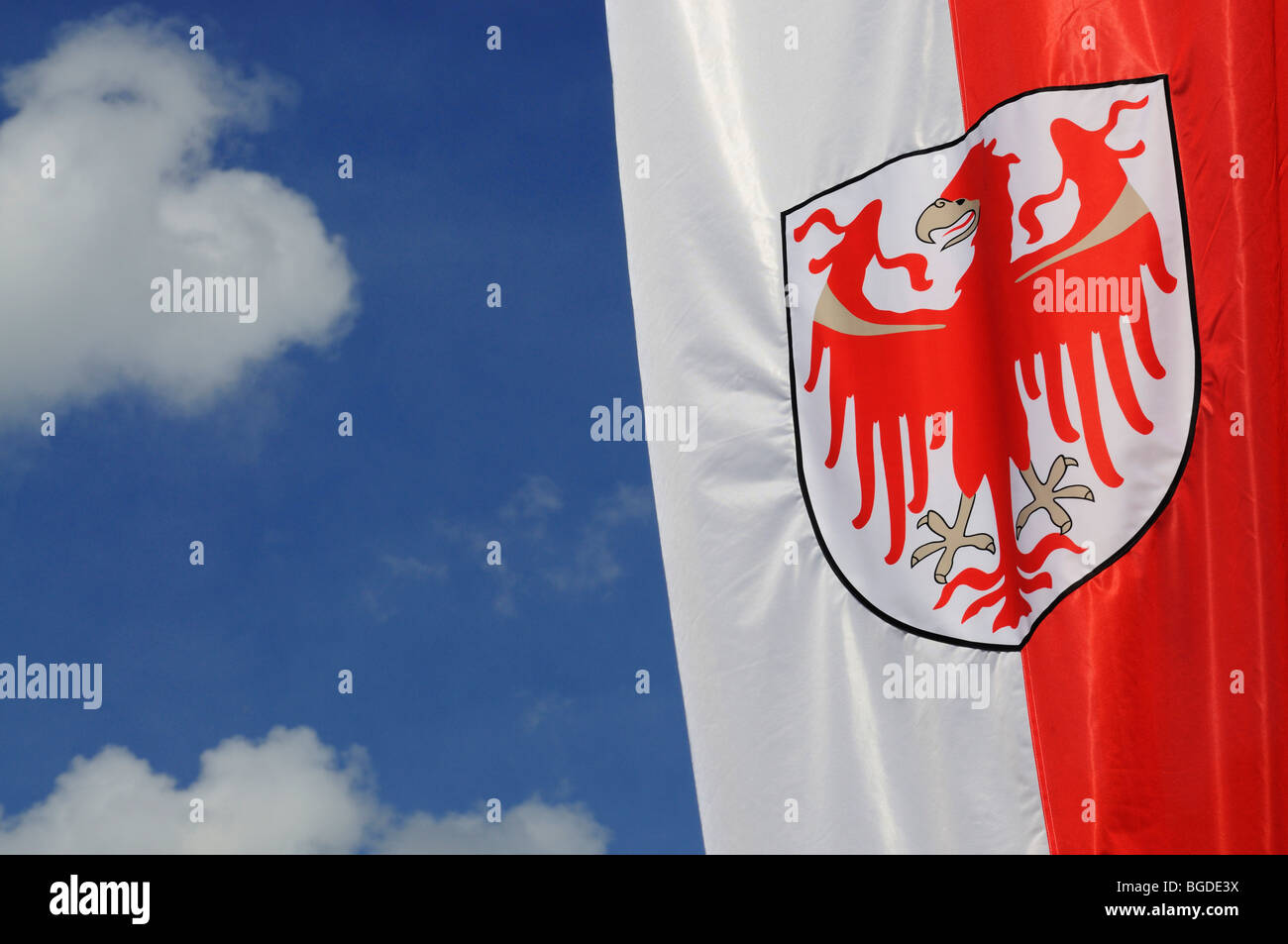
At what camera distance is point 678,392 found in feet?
17.5

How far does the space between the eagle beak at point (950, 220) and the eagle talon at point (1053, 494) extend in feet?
3.21

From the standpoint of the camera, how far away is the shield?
5.12m

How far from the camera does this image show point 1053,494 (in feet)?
16.9

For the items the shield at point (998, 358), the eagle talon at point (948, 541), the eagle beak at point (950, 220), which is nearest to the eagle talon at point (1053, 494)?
the shield at point (998, 358)

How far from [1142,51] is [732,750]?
3.26 meters

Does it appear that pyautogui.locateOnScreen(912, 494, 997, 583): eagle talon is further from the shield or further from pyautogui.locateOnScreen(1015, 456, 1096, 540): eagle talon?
pyautogui.locateOnScreen(1015, 456, 1096, 540): eagle talon

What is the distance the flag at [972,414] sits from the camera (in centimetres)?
495

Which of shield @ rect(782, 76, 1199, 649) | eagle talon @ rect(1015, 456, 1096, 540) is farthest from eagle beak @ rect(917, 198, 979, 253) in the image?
eagle talon @ rect(1015, 456, 1096, 540)

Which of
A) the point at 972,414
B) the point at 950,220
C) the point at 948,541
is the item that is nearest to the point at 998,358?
the point at 972,414

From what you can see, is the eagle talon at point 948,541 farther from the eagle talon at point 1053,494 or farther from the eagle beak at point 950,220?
the eagle beak at point 950,220

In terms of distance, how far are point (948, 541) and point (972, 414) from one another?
512 millimetres

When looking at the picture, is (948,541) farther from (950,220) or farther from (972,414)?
(950,220)
